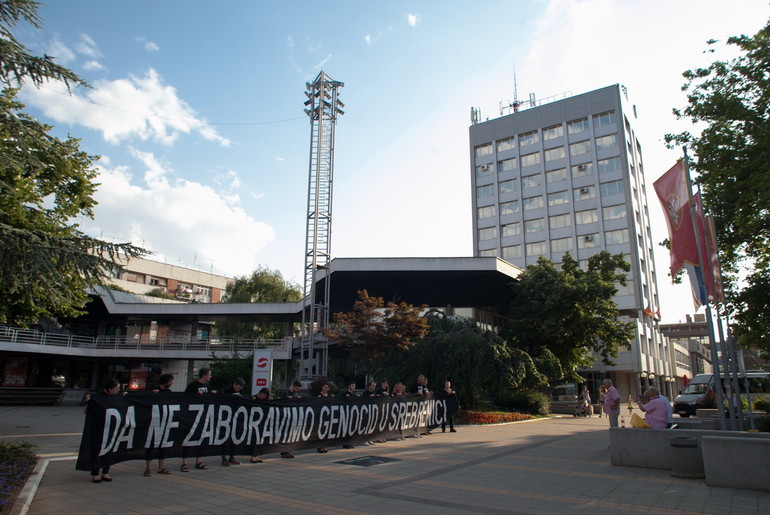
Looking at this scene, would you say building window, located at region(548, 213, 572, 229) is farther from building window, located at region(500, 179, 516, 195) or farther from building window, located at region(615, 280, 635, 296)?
building window, located at region(615, 280, 635, 296)

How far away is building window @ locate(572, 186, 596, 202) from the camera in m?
60.8

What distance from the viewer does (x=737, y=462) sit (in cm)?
816

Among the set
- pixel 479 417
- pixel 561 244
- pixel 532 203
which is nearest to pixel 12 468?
pixel 479 417

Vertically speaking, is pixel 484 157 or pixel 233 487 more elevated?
pixel 484 157

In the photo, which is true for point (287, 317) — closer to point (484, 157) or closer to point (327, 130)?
point (327, 130)

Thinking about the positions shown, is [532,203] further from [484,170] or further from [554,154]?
[484,170]

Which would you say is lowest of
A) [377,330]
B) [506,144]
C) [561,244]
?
[377,330]

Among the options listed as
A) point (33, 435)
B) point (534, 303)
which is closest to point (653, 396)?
point (33, 435)

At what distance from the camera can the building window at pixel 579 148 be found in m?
62.2

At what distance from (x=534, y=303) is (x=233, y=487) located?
2819 centimetres

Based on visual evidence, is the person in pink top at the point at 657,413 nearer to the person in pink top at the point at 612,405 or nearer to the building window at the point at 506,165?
the person in pink top at the point at 612,405

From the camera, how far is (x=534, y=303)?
3353cm

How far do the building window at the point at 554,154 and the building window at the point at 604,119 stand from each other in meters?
4.70

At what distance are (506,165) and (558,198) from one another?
27.7 ft
